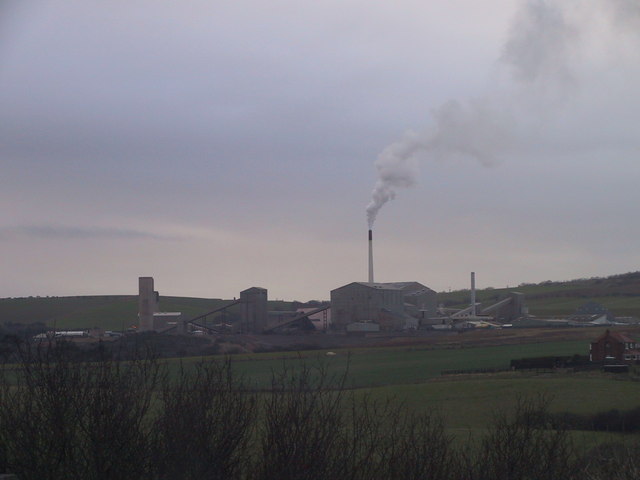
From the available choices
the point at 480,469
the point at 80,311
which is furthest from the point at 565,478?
the point at 80,311

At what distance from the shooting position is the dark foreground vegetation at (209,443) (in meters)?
13.8

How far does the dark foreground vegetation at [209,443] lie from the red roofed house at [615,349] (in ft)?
113

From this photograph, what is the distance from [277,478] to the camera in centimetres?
1364

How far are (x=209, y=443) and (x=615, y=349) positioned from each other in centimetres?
4030

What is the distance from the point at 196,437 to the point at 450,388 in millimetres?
24373

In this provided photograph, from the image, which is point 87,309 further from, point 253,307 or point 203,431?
point 203,431

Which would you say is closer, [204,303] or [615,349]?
[615,349]

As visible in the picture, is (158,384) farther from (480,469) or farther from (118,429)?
(480,469)

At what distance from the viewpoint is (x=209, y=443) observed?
14141mm

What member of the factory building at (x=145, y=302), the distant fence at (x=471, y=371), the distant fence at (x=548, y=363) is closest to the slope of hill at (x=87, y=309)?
the factory building at (x=145, y=302)

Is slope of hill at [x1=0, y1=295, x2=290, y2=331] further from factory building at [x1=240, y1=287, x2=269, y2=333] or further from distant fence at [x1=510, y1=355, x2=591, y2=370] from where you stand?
distant fence at [x1=510, y1=355, x2=591, y2=370]

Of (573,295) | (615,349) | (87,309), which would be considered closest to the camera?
(615,349)

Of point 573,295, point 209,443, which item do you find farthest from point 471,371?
point 573,295

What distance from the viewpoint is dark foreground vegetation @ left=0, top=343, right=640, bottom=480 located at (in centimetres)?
1376
